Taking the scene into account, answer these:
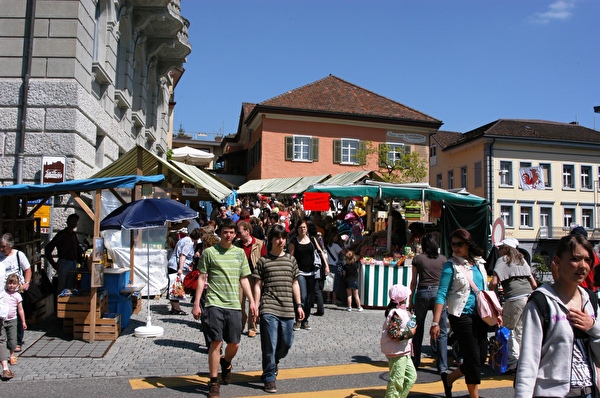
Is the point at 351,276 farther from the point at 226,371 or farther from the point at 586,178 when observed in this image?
the point at 586,178

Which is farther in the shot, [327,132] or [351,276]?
[327,132]

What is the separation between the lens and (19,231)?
10727 mm

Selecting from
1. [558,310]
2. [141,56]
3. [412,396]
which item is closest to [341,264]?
[412,396]

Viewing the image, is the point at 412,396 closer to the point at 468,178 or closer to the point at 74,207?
the point at 74,207

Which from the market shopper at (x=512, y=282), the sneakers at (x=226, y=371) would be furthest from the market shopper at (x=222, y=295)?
the market shopper at (x=512, y=282)

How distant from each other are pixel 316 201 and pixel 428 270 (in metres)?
8.94

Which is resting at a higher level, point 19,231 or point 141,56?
point 141,56

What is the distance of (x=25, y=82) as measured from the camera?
12219mm

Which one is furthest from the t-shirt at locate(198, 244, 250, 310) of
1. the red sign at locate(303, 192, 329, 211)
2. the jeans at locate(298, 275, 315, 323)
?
the red sign at locate(303, 192, 329, 211)

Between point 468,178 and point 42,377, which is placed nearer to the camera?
point 42,377

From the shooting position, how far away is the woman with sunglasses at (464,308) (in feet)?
18.6

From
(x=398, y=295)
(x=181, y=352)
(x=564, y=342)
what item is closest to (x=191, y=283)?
(x=181, y=352)

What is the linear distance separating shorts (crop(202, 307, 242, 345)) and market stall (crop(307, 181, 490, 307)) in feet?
21.7

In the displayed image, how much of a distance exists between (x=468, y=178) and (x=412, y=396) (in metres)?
45.8
